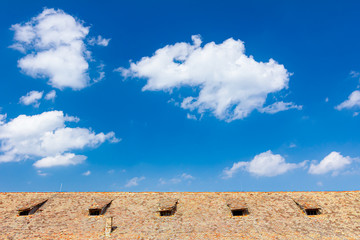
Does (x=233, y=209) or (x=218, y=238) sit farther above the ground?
(x=233, y=209)

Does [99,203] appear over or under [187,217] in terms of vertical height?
over

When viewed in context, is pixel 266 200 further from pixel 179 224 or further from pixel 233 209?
pixel 179 224

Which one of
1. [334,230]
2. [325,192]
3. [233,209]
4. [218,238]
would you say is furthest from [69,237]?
[325,192]

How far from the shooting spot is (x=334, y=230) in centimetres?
2805

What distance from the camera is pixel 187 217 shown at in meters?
30.3

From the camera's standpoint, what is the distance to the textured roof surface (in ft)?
89.5

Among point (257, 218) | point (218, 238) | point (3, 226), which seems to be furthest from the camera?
point (257, 218)

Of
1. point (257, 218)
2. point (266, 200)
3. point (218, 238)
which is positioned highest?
point (266, 200)

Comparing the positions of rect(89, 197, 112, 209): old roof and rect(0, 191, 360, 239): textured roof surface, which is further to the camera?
rect(89, 197, 112, 209): old roof

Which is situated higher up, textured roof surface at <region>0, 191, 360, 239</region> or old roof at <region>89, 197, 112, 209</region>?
old roof at <region>89, 197, 112, 209</region>

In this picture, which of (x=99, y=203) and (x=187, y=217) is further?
(x=99, y=203)

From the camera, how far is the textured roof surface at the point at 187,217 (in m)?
27.3

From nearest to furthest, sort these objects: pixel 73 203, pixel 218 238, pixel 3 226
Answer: pixel 218 238
pixel 3 226
pixel 73 203

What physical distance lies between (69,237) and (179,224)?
12.3 metres
